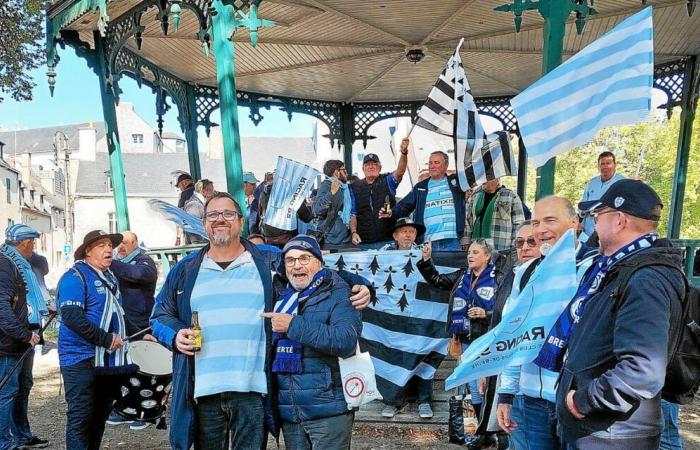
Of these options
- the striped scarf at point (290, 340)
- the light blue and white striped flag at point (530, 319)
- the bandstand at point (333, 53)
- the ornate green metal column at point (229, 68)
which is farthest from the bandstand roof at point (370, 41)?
the light blue and white striped flag at point (530, 319)

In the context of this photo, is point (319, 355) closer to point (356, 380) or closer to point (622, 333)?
point (356, 380)

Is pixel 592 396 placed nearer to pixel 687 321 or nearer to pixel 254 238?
pixel 687 321

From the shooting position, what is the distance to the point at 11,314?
569 centimetres

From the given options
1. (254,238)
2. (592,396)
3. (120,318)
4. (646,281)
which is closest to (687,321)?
(646,281)

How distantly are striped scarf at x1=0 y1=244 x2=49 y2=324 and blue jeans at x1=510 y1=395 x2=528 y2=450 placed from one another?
4.96 meters

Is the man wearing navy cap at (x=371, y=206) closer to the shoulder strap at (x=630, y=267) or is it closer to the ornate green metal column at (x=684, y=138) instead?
the shoulder strap at (x=630, y=267)

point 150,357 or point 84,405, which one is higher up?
point 150,357

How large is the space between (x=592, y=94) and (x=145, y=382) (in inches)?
166

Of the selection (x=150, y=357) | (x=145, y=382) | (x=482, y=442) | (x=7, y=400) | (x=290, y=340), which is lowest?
(x=482, y=442)

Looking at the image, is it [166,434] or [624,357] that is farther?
[166,434]

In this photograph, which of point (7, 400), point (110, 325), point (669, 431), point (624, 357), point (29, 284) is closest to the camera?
point (624, 357)

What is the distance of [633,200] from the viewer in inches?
98.3

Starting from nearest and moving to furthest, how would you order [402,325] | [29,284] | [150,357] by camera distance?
1. [150,357]
2. [29,284]
3. [402,325]

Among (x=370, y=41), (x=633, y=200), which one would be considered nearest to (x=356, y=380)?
(x=633, y=200)
